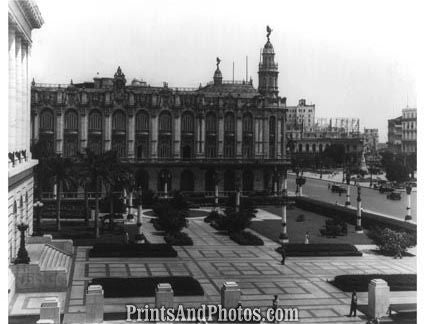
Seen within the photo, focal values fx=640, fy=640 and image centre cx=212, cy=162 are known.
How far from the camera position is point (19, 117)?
43.1 metres

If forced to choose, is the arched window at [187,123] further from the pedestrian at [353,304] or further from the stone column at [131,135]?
the pedestrian at [353,304]

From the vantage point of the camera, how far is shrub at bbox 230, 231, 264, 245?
52594mm

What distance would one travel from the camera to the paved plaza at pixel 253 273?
1323 inches

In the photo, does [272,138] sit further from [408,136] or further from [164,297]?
[164,297]

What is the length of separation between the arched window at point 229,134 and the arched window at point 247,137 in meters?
1.64

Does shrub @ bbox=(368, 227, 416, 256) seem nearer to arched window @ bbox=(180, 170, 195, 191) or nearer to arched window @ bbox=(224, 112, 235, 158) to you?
arched window @ bbox=(224, 112, 235, 158)

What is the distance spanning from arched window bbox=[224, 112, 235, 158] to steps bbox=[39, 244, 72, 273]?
45.7 meters

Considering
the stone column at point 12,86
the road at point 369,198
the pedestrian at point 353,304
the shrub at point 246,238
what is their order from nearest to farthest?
the pedestrian at point 353,304
the stone column at point 12,86
the shrub at point 246,238
the road at point 369,198

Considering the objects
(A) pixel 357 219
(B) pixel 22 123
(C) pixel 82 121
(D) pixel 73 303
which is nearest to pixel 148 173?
(C) pixel 82 121

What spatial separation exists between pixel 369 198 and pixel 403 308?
196 feet

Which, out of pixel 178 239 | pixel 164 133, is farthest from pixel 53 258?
pixel 164 133

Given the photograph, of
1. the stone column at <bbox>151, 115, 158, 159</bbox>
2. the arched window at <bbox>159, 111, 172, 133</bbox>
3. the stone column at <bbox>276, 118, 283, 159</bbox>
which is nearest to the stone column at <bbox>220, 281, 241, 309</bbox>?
the stone column at <bbox>151, 115, 158, 159</bbox>

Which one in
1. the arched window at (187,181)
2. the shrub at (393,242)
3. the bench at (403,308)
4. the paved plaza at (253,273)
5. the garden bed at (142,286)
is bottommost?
the bench at (403,308)

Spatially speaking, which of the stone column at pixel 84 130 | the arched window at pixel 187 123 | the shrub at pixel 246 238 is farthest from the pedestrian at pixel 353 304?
the arched window at pixel 187 123
